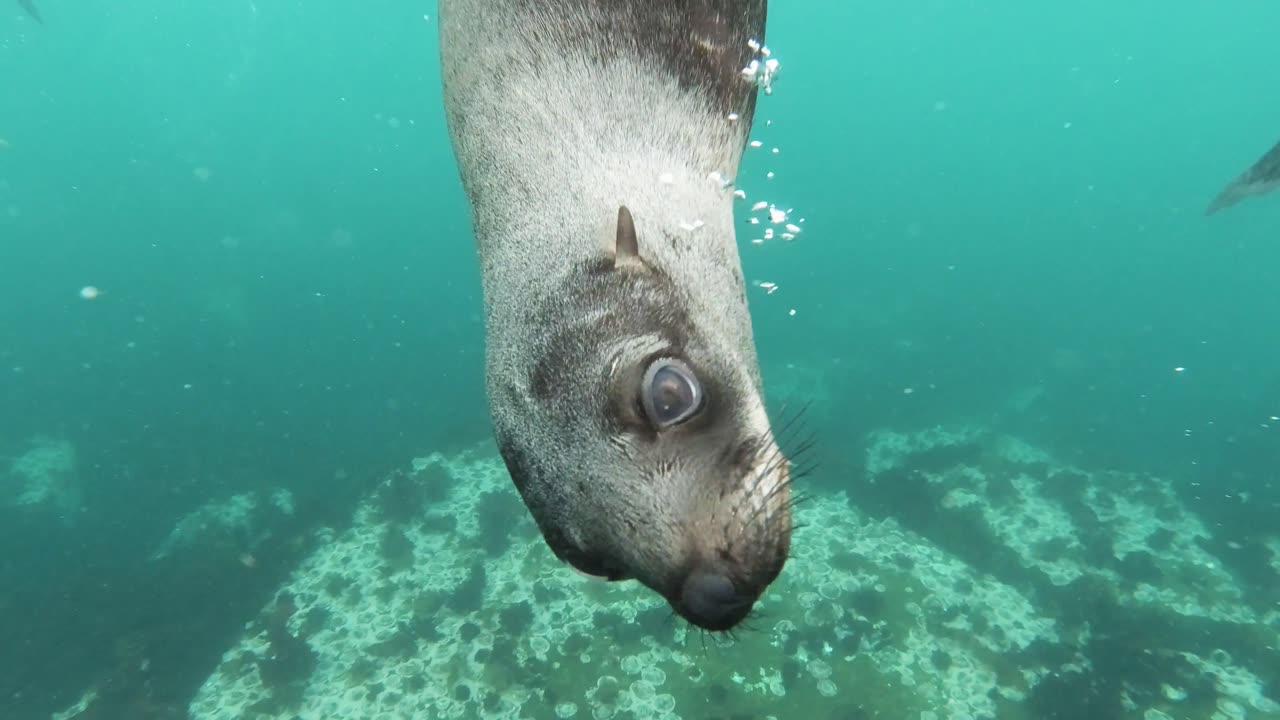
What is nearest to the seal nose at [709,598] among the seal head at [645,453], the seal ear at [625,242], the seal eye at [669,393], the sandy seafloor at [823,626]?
the seal head at [645,453]

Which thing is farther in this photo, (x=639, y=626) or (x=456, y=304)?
(x=456, y=304)

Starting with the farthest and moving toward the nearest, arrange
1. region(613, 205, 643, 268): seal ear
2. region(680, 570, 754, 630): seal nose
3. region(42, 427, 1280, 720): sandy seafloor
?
region(42, 427, 1280, 720): sandy seafloor
region(613, 205, 643, 268): seal ear
region(680, 570, 754, 630): seal nose

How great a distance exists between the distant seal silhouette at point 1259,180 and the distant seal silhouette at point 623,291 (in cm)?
944

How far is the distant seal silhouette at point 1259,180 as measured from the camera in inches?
343

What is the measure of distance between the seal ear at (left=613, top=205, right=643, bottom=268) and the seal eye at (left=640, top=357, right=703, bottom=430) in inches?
9.9

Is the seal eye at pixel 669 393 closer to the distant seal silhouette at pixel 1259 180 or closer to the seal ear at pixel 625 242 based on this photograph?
the seal ear at pixel 625 242

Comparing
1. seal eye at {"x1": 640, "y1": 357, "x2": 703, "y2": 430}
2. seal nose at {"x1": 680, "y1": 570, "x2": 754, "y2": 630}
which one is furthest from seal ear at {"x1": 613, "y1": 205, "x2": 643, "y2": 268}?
seal nose at {"x1": 680, "y1": 570, "x2": 754, "y2": 630}

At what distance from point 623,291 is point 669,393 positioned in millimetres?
245

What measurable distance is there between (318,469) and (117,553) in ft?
12.0

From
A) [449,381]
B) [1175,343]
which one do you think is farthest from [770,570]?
[1175,343]

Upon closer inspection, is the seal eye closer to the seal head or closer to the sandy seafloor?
the seal head

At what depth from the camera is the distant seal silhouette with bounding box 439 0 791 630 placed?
1.37 m

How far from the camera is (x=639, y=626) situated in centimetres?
919

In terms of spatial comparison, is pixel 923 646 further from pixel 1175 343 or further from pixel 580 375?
pixel 1175 343
